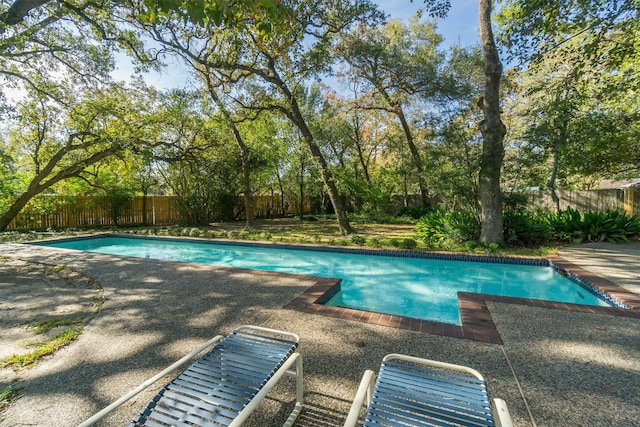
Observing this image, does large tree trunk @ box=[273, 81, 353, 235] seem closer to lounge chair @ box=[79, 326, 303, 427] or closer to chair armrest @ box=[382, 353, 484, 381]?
lounge chair @ box=[79, 326, 303, 427]

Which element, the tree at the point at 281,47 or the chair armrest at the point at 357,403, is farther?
the tree at the point at 281,47

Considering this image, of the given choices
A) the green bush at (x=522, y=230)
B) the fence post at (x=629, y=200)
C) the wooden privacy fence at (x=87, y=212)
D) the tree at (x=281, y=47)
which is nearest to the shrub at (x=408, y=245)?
the green bush at (x=522, y=230)

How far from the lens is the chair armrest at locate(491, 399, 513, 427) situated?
1.26 meters

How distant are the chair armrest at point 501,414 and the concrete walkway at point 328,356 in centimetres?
40

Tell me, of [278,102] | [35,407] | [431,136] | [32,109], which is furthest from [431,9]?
[32,109]

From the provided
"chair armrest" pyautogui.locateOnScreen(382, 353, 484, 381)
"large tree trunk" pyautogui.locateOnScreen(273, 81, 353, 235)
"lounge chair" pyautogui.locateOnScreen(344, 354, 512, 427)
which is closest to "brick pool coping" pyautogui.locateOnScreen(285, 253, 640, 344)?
"chair armrest" pyautogui.locateOnScreen(382, 353, 484, 381)

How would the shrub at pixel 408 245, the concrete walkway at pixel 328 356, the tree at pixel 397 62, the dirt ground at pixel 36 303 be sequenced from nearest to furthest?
the concrete walkway at pixel 328 356, the dirt ground at pixel 36 303, the shrub at pixel 408 245, the tree at pixel 397 62

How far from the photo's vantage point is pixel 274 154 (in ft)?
46.7

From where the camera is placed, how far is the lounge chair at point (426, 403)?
1353 millimetres

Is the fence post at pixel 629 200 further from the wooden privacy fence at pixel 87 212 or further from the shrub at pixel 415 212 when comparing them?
the wooden privacy fence at pixel 87 212

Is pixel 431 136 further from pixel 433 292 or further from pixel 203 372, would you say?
pixel 203 372

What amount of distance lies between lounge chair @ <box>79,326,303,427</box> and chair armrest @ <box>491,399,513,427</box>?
105 cm

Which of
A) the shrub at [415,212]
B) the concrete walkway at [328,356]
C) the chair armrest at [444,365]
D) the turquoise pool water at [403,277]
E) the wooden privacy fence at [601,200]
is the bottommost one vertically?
the turquoise pool water at [403,277]

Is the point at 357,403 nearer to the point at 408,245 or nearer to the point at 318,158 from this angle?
the point at 408,245
